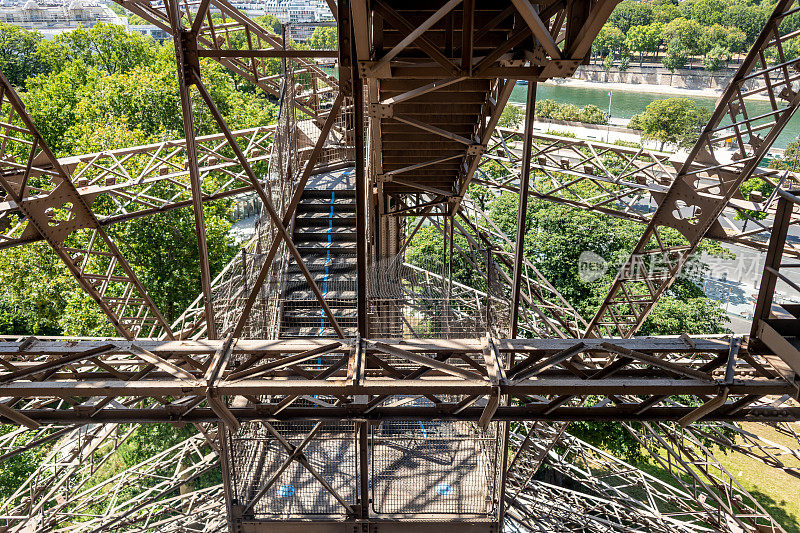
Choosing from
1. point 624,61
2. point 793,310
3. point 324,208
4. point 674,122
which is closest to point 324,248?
point 324,208

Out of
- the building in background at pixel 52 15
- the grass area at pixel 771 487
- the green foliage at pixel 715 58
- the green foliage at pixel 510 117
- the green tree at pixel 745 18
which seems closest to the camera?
the grass area at pixel 771 487

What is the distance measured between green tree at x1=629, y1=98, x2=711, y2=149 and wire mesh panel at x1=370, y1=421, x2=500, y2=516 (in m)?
39.5

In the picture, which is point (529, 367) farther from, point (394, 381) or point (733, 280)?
point (733, 280)

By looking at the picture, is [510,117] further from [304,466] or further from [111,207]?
[304,466]

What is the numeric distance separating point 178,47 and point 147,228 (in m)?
12.5

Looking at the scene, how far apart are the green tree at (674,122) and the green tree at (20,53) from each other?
47.3 metres

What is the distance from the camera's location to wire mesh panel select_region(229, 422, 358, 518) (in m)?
9.58

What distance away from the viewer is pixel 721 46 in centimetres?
6044

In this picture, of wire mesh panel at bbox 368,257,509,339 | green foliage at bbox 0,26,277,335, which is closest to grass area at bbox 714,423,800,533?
wire mesh panel at bbox 368,257,509,339

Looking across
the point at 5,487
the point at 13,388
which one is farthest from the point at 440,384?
the point at 5,487

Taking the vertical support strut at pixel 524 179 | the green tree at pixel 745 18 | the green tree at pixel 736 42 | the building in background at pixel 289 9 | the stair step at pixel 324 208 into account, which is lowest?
the stair step at pixel 324 208

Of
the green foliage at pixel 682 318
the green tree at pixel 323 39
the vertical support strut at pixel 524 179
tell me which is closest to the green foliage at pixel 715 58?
the green tree at pixel 323 39

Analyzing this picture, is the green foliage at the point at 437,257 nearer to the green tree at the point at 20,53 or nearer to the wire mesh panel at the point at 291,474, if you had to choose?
the wire mesh panel at the point at 291,474

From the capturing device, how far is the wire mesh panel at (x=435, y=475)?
32.1ft
